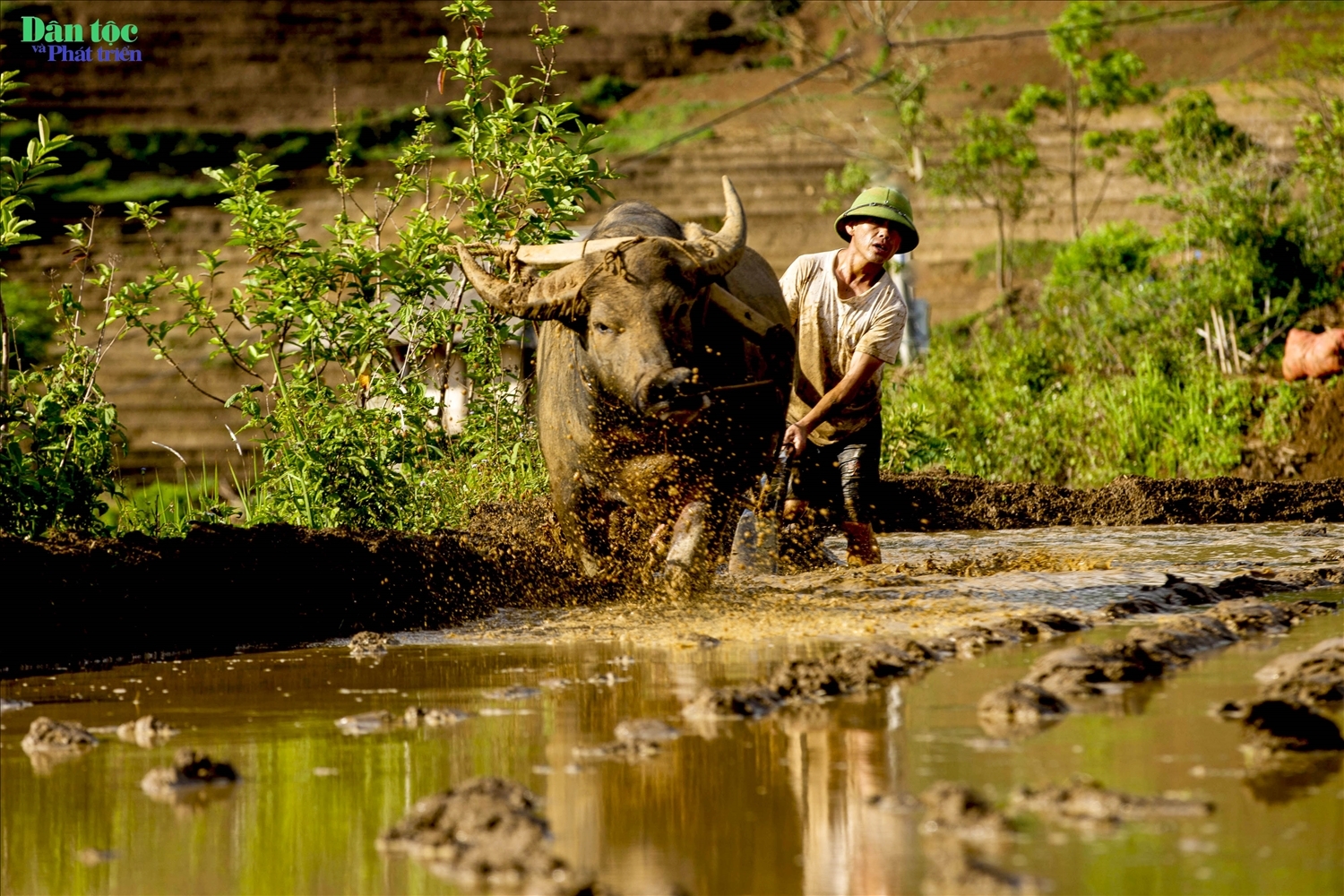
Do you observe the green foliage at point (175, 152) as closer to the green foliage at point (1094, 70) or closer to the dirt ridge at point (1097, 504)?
the green foliage at point (1094, 70)

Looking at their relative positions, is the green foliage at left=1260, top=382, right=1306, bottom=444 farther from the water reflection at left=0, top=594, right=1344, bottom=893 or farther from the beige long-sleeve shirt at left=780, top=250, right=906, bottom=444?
the water reflection at left=0, top=594, right=1344, bottom=893

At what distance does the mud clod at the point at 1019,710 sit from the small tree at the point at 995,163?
23330mm

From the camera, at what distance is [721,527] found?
7312 mm

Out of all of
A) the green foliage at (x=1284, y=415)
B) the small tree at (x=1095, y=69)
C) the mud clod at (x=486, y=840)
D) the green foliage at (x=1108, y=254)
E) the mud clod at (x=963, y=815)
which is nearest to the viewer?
the mud clod at (x=486, y=840)

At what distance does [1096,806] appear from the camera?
10.5 feet

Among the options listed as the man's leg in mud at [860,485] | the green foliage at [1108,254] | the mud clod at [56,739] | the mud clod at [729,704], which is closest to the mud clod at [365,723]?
the mud clod at [56,739]

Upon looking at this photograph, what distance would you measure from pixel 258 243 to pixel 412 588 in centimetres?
216

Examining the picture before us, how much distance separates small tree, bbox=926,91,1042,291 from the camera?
88.4 feet

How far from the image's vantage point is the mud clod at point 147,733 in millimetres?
4230

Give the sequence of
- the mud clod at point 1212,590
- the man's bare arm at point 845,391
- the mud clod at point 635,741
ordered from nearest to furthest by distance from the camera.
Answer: the mud clod at point 635,741
the mud clod at point 1212,590
the man's bare arm at point 845,391

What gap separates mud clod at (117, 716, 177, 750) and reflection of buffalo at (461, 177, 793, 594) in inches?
104

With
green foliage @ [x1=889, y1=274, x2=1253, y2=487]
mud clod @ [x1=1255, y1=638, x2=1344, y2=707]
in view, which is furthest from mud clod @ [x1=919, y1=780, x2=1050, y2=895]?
green foliage @ [x1=889, y1=274, x2=1253, y2=487]

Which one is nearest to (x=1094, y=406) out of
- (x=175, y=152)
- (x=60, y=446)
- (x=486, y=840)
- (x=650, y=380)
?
(x=650, y=380)

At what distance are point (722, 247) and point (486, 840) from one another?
4.23 m
